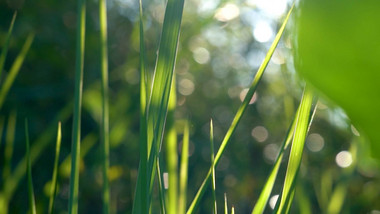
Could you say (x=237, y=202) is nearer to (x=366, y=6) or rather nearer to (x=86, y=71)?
(x=86, y=71)

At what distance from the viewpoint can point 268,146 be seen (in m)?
1.90

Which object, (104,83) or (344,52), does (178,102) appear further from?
(344,52)

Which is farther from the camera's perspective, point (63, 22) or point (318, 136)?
point (318, 136)

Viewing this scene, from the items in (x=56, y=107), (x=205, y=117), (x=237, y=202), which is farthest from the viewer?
(x=205, y=117)

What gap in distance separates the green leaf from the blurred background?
0.85 metres

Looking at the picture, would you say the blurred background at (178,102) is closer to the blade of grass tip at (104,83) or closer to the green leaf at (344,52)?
the blade of grass tip at (104,83)

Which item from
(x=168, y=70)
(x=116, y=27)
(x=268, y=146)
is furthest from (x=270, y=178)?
(x=268, y=146)

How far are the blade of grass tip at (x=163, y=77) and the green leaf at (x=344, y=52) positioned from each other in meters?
0.20

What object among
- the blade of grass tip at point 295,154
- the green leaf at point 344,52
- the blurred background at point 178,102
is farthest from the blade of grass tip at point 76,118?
the blurred background at point 178,102

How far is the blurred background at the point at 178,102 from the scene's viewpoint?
4.13ft

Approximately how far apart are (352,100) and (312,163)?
5.67ft

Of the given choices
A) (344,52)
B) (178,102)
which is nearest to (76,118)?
(344,52)

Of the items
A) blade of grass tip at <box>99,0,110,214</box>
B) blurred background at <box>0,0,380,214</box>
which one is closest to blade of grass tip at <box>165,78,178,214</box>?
blade of grass tip at <box>99,0,110,214</box>

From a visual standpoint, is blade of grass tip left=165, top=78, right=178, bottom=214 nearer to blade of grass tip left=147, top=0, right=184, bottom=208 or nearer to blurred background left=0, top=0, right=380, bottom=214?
blade of grass tip left=147, top=0, right=184, bottom=208
